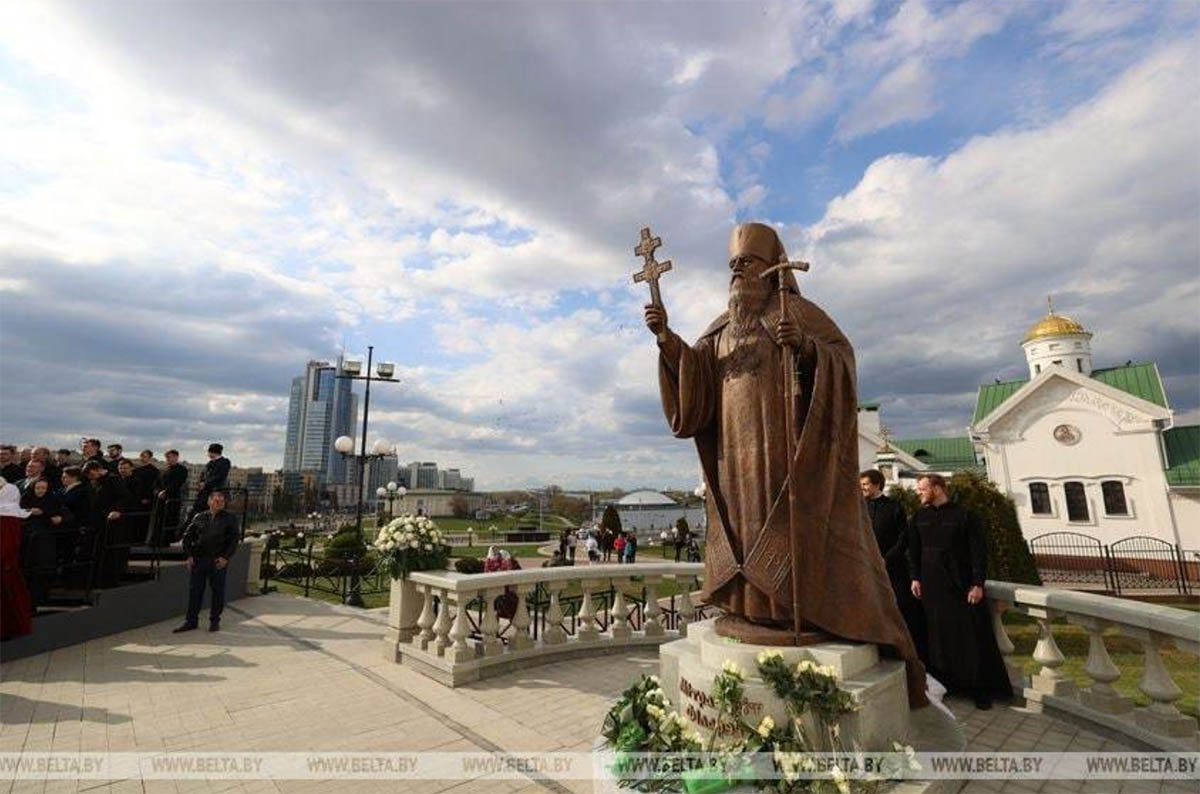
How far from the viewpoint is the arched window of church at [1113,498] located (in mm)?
24755

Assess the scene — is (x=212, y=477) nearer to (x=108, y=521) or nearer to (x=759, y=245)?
(x=108, y=521)

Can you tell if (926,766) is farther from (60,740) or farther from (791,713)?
(60,740)

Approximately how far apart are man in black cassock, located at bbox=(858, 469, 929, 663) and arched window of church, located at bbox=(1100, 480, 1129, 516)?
27165 millimetres

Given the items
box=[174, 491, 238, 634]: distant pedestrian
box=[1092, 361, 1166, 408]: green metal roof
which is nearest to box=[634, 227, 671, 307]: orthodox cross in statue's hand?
box=[174, 491, 238, 634]: distant pedestrian

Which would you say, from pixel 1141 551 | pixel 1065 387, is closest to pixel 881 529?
pixel 1141 551

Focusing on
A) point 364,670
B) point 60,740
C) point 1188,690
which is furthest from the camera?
point 364,670

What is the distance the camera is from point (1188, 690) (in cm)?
614

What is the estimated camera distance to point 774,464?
4008 millimetres

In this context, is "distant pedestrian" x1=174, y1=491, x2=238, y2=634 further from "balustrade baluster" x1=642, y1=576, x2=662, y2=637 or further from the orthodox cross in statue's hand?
the orthodox cross in statue's hand

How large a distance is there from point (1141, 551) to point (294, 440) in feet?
398

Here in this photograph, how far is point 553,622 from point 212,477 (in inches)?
277

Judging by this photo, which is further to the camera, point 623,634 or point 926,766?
point 623,634

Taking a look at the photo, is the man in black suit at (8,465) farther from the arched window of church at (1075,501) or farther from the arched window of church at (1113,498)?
the arched window of church at (1113,498)

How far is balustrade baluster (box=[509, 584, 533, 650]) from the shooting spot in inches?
263
